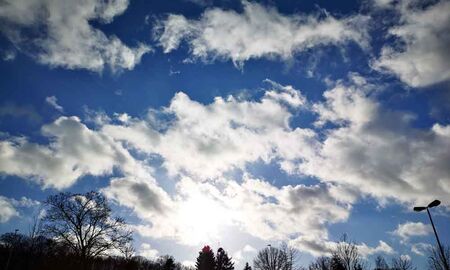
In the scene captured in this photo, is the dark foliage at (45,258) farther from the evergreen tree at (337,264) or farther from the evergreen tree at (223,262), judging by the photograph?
the evergreen tree at (337,264)

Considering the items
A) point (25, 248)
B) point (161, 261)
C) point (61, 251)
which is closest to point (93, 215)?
point (61, 251)

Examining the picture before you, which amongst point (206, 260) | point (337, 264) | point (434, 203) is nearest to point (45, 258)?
point (206, 260)

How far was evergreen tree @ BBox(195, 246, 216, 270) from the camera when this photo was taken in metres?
77.0

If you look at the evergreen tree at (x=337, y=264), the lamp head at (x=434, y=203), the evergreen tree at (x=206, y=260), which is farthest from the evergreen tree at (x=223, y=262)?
the lamp head at (x=434, y=203)

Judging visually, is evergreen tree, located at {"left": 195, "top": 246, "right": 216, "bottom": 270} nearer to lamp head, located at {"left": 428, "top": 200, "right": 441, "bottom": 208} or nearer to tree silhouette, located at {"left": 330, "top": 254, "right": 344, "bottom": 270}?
tree silhouette, located at {"left": 330, "top": 254, "right": 344, "bottom": 270}

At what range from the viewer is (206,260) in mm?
→ 77625

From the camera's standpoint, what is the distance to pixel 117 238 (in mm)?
49031

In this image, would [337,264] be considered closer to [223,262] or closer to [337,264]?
[337,264]

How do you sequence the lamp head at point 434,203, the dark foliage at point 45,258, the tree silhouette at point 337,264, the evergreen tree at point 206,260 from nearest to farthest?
the lamp head at point 434,203 → the dark foliage at point 45,258 → the tree silhouette at point 337,264 → the evergreen tree at point 206,260

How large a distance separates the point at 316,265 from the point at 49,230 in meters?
54.4

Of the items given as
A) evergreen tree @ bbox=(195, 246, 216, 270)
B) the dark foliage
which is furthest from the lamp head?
evergreen tree @ bbox=(195, 246, 216, 270)

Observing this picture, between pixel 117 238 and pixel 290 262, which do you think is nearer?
pixel 117 238

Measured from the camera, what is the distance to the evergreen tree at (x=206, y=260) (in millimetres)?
77000

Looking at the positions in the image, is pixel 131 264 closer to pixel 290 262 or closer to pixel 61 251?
pixel 61 251
